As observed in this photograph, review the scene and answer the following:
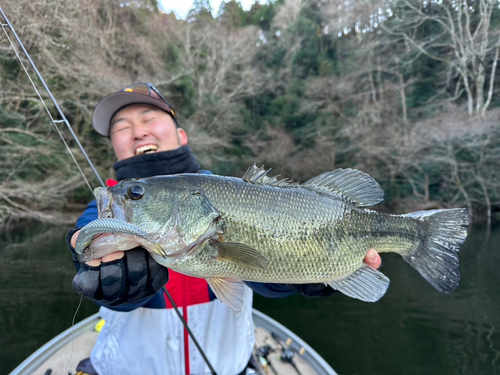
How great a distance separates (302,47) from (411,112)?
10907mm

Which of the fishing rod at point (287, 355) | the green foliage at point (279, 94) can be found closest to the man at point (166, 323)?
the fishing rod at point (287, 355)

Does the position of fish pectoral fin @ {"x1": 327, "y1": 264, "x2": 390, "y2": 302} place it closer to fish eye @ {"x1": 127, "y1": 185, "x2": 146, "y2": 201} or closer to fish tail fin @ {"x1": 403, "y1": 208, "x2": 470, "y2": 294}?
fish tail fin @ {"x1": 403, "y1": 208, "x2": 470, "y2": 294}

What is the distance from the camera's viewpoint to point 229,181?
58.1 inches

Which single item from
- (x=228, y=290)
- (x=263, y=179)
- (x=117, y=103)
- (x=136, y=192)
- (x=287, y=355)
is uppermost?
(x=117, y=103)

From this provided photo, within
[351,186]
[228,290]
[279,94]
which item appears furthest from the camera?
[279,94]

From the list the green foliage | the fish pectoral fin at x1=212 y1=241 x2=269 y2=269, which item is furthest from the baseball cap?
the green foliage

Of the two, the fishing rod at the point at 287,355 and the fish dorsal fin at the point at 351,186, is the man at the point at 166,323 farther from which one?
the fishing rod at the point at 287,355

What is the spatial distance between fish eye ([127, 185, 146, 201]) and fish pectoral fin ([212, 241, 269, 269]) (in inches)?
16.1

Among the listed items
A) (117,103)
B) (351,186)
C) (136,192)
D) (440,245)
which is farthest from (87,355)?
(440,245)

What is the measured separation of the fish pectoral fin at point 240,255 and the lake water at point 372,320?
15.6 ft

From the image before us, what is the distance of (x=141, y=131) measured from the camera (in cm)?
230

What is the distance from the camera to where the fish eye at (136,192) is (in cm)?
137

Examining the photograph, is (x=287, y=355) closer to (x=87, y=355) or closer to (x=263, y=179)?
(x=87, y=355)

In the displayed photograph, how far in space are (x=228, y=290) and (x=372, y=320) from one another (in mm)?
6266
